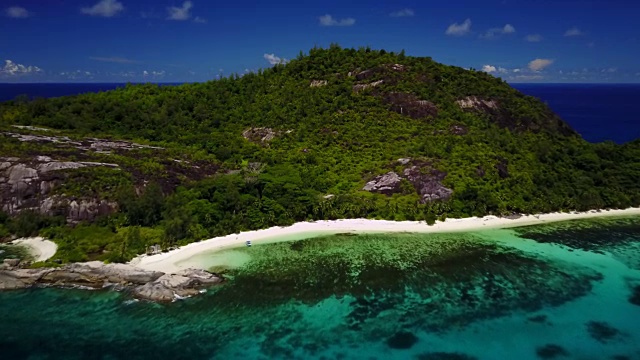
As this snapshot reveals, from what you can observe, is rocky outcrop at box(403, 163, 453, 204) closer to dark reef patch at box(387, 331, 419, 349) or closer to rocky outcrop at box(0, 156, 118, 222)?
dark reef patch at box(387, 331, 419, 349)

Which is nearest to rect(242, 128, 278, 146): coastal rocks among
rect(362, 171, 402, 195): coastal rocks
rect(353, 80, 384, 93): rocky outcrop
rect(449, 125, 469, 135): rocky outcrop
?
rect(353, 80, 384, 93): rocky outcrop

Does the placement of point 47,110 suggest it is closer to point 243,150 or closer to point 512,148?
point 243,150

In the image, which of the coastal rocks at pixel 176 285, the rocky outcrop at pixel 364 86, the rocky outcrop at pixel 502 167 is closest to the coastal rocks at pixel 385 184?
the rocky outcrop at pixel 502 167

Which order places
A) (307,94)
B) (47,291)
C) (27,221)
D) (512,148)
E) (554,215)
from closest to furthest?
(47,291)
(27,221)
(554,215)
(512,148)
(307,94)

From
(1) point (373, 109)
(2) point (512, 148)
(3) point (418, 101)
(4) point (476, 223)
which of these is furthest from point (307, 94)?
(4) point (476, 223)

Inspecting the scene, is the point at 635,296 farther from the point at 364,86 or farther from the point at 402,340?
the point at 364,86

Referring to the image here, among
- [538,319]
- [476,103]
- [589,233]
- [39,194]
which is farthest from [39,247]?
[476,103]
